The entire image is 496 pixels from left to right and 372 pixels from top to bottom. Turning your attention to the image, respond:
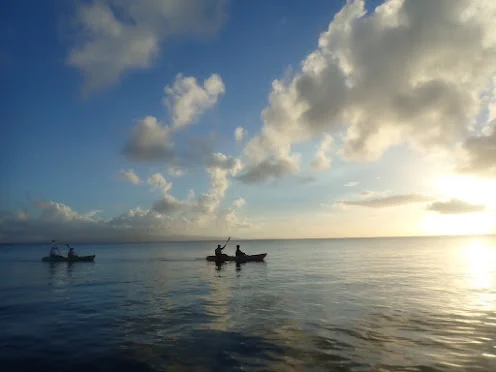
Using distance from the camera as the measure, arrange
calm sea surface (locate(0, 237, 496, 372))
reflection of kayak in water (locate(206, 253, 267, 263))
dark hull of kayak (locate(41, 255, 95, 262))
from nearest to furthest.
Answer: calm sea surface (locate(0, 237, 496, 372)) → reflection of kayak in water (locate(206, 253, 267, 263)) → dark hull of kayak (locate(41, 255, 95, 262))

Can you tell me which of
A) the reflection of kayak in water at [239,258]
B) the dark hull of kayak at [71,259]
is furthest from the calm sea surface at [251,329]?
the dark hull of kayak at [71,259]

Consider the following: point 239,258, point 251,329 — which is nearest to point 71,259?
point 239,258

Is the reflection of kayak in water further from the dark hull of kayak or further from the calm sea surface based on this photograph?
the dark hull of kayak

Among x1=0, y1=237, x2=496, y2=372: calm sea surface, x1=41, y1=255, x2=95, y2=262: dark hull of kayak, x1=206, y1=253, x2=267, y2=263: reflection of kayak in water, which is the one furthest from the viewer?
x1=41, y1=255, x2=95, y2=262: dark hull of kayak

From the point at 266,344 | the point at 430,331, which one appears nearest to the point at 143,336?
the point at 266,344

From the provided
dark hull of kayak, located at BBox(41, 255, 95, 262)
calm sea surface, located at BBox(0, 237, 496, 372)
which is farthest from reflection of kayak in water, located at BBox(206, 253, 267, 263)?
dark hull of kayak, located at BBox(41, 255, 95, 262)

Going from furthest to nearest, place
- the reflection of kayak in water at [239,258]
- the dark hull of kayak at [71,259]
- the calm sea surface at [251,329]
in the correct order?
1. the dark hull of kayak at [71,259]
2. the reflection of kayak in water at [239,258]
3. the calm sea surface at [251,329]

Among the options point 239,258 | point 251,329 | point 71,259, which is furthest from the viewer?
point 71,259

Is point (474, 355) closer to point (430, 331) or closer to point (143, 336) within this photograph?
point (430, 331)

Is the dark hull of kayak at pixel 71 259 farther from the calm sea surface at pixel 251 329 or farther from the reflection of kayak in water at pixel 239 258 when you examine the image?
the calm sea surface at pixel 251 329

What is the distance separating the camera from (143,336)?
1698 cm

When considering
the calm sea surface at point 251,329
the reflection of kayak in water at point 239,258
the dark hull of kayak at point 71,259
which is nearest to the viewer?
the calm sea surface at point 251,329

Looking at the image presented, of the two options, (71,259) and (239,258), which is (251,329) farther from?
(71,259)

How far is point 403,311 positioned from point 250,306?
1000 centimetres
